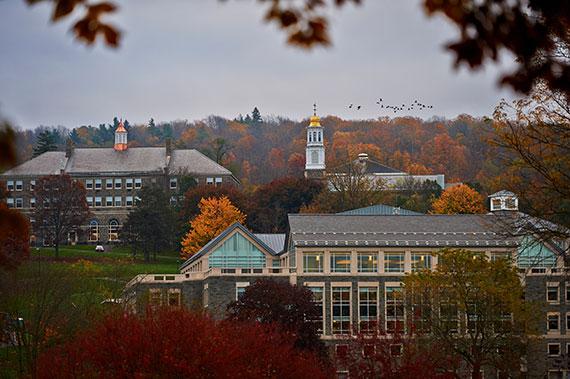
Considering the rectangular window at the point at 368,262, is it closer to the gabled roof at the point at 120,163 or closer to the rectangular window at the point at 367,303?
the rectangular window at the point at 367,303

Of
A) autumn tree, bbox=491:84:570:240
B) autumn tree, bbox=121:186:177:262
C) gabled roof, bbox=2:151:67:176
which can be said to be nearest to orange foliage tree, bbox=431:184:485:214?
autumn tree, bbox=121:186:177:262

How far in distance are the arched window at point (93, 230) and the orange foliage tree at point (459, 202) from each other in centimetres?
3441

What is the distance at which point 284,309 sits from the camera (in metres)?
56.2

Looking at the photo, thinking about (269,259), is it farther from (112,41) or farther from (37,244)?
(112,41)

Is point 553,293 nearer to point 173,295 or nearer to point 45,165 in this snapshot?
point 173,295

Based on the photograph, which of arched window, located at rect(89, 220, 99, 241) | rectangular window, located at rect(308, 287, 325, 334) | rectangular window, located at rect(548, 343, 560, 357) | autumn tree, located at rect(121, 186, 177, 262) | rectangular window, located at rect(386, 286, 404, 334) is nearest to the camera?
rectangular window, located at rect(386, 286, 404, 334)

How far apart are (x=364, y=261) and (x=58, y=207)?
5137 centimetres

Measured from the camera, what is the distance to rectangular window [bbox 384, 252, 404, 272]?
64875mm

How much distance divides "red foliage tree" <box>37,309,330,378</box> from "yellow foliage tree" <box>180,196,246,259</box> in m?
51.5

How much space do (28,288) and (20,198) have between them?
72.9 metres

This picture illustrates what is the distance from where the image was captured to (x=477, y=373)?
52.1m

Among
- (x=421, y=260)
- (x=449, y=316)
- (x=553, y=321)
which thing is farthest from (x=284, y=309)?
(x=553, y=321)

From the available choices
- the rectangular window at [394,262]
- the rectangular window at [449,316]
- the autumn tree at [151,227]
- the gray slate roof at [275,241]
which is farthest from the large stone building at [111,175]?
the rectangular window at [449,316]

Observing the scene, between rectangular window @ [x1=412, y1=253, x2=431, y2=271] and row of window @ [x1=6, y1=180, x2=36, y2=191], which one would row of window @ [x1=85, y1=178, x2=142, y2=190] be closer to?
row of window @ [x1=6, y1=180, x2=36, y2=191]
